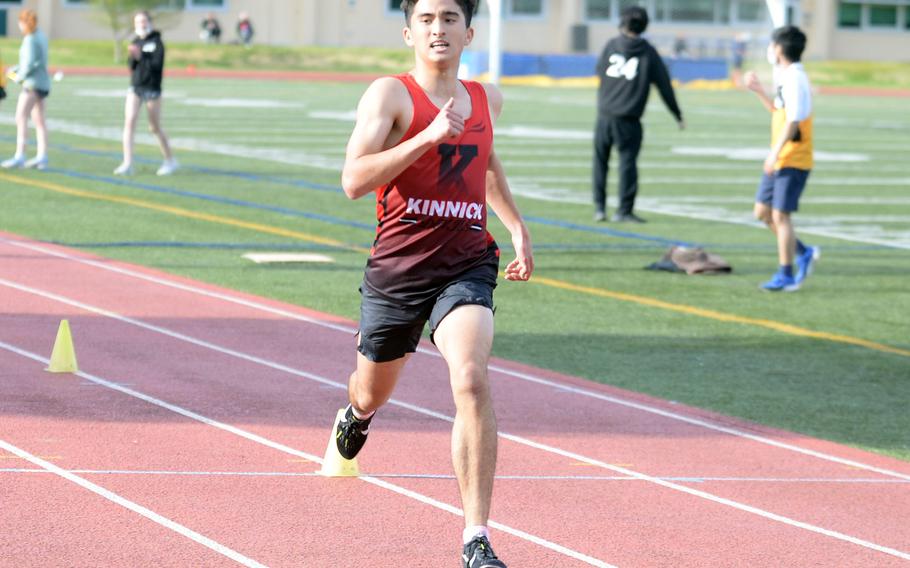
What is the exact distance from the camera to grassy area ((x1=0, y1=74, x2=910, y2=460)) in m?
10.6

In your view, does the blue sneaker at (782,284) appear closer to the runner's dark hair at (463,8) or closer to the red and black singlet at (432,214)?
the red and black singlet at (432,214)

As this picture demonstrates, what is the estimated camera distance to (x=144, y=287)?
13133mm

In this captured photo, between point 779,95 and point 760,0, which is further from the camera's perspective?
point 760,0

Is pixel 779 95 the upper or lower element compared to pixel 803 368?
upper

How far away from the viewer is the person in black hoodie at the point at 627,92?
61.5 feet

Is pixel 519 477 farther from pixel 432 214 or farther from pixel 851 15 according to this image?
pixel 851 15

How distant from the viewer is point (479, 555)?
19.0 ft

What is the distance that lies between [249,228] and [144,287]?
4.31 metres

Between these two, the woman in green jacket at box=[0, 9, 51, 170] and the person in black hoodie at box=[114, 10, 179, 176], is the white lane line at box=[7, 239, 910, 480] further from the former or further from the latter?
the woman in green jacket at box=[0, 9, 51, 170]

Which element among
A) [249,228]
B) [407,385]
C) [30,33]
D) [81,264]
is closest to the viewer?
[407,385]

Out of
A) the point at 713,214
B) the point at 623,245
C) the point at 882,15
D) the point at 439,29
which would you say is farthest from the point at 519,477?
the point at 882,15

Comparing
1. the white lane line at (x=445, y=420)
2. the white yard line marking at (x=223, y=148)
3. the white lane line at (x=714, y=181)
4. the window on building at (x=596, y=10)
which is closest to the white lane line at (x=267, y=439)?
the white lane line at (x=445, y=420)

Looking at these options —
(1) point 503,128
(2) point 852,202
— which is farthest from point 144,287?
(1) point 503,128

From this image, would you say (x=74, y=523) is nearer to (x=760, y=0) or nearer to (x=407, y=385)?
(x=407, y=385)
